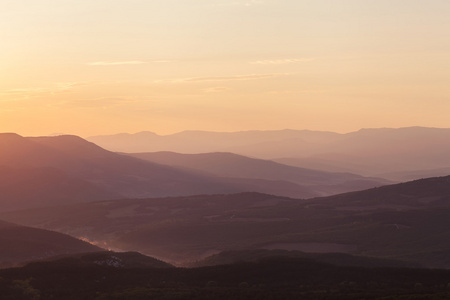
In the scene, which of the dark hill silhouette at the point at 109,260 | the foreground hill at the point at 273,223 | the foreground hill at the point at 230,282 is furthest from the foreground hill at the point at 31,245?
the foreground hill at the point at 230,282

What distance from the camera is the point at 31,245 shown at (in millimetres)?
86562

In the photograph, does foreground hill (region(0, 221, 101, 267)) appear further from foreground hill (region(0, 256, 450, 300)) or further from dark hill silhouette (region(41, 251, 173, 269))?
foreground hill (region(0, 256, 450, 300))

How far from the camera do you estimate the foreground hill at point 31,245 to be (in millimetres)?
82000

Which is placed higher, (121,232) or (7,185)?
(7,185)

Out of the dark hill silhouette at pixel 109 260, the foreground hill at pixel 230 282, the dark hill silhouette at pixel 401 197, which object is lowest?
the foreground hill at pixel 230 282

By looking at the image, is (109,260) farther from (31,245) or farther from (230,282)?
(31,245)

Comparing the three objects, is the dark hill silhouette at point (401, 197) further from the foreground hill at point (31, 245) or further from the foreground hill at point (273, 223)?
the foreground hill at point (31, 245)

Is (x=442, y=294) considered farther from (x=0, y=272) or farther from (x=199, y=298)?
(x=0, y=272)

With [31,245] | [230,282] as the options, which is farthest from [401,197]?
[230,282]

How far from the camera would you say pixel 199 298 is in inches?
1863

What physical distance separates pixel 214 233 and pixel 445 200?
4810 centimetres

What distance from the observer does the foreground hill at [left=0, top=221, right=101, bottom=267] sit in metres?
82.0

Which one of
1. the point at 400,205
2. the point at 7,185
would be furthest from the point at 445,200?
the point at 7,185

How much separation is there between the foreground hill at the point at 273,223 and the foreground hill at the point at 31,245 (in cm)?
1152
